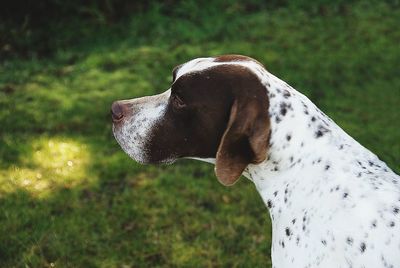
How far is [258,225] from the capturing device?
4.93 metres

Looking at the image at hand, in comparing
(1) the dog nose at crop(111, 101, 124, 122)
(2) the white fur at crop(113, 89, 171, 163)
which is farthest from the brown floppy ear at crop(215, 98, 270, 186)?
(1) the dog nose at crop(111, 101, 124, 122)

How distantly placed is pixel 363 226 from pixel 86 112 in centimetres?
421

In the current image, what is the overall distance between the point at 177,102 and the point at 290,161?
68 centimetres

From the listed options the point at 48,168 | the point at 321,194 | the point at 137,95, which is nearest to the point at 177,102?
the point at 321,194

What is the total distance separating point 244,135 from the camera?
113 inches

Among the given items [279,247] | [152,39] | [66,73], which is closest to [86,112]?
[66,73]

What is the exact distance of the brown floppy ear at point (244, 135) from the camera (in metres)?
2.86

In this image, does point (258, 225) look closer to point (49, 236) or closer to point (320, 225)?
point (49, 236)

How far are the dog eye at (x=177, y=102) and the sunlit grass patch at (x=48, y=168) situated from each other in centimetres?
242

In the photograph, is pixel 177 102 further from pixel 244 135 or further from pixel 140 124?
pixel 244 135

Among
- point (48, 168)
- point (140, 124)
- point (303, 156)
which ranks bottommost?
point (48, 168)

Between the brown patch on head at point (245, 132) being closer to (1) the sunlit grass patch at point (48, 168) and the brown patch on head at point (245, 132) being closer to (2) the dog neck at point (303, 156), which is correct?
(2) the dog neck at point (303, 156)

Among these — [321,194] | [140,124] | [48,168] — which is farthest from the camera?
[48,168]

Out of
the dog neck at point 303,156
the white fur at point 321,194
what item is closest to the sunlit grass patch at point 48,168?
the white fur at point 321,194
